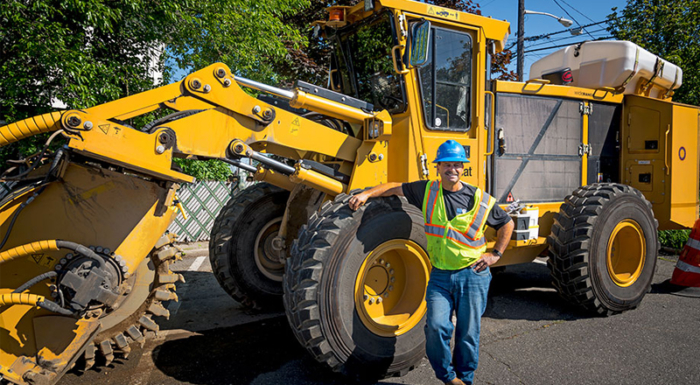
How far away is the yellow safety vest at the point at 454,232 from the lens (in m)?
3.23

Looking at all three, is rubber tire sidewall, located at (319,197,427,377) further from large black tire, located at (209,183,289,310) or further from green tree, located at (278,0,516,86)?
green tree, located at (278,0,516,86)

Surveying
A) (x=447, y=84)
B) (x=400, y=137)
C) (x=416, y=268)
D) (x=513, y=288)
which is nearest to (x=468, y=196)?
(x=416, y=268)

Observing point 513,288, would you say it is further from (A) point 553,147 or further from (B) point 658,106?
(B) point 658,106

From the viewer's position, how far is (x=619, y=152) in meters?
6.20

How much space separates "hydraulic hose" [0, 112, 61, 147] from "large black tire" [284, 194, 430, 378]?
190 cm

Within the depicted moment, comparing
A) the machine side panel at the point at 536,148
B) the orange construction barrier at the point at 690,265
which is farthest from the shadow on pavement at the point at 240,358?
the orange construction barrier at the point at 690,265

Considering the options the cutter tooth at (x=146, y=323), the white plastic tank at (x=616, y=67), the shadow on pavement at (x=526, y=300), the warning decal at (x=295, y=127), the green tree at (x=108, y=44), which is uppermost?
the green tree at (x=108, y=44)

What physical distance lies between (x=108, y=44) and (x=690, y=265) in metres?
10.4

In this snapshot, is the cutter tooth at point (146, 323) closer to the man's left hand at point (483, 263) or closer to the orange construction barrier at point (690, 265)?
the man's left hand at point (483, 263)

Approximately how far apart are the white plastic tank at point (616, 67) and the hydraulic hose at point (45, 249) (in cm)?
627

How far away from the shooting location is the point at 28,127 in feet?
9.78

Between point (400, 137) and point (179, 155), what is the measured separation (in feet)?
6.64

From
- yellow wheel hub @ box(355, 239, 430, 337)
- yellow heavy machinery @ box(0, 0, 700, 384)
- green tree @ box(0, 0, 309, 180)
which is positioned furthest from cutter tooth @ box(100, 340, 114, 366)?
green tree @ box(0, 0, 309, 180)

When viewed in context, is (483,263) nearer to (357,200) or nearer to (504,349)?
(357,200)
